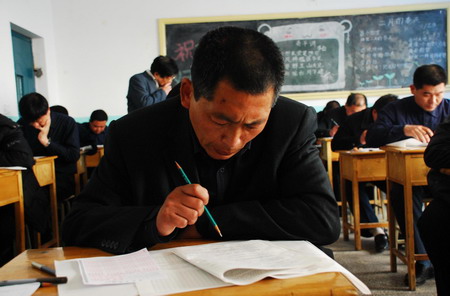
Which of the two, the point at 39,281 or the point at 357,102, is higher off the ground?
the point at 357,102

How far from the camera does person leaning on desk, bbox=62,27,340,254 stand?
94 centimetres

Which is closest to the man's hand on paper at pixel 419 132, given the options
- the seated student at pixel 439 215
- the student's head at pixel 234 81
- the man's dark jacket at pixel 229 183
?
the seated student at pixel 439 215

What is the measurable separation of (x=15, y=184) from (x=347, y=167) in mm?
2270

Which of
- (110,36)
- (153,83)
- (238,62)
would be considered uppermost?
(110,36)

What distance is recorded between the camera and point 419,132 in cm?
291

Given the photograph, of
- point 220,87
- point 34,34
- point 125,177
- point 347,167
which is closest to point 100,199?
point 125,177

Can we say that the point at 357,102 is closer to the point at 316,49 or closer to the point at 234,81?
the point at 316,49

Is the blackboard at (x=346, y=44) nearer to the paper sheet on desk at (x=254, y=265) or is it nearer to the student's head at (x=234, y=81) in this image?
the student's head at (x=234, y=81)

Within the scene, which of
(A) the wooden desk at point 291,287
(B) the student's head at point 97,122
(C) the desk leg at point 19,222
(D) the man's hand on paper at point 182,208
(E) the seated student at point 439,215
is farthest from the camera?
(B) the student's head at point 97,122

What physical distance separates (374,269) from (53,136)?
2685 millimetres

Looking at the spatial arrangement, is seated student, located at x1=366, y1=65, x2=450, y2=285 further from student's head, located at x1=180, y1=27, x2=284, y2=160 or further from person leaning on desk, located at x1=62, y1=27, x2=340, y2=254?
student's head, located at x1=180, y1=27, x2=284, y2=160

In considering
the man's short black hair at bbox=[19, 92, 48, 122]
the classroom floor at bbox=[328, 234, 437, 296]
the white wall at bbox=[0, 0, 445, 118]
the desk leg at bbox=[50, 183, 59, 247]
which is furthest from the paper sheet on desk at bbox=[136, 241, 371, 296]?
the white wall at bbox=[0, 0, 445, 118]

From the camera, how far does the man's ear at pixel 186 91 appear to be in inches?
41.2

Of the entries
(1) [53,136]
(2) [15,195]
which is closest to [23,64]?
(1) [53,136]
